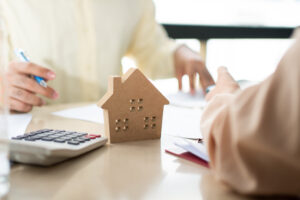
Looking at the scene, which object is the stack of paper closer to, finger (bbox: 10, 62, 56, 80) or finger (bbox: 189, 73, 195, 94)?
finger (bbox: 10, 62, 56, 80)

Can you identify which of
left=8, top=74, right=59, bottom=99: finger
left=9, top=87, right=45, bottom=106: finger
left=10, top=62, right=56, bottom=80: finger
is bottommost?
left=9, top=87, right=45, bottom=106: finger

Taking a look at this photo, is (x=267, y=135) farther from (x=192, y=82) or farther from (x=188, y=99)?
(x=192, y=82)

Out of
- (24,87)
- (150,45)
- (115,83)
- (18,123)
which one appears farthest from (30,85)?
(150,45)

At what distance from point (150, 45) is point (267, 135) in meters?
1.19

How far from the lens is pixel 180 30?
5.74 feet

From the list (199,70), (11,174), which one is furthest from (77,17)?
(11,174)

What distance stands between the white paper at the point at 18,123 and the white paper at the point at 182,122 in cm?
28

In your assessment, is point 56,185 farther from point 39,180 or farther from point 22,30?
point 22,30

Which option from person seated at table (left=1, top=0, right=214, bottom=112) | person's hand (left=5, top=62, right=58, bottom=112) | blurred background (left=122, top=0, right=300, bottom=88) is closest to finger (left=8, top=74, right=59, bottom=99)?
person's hand (left=5, top=62, right=58, bottom=112)

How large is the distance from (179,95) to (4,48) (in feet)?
2.51

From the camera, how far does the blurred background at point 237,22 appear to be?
70.2 inches

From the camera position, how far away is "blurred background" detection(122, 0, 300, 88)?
1.78 metres

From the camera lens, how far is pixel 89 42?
50.2 inches

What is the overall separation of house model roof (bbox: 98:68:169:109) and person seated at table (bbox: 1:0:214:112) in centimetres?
59
